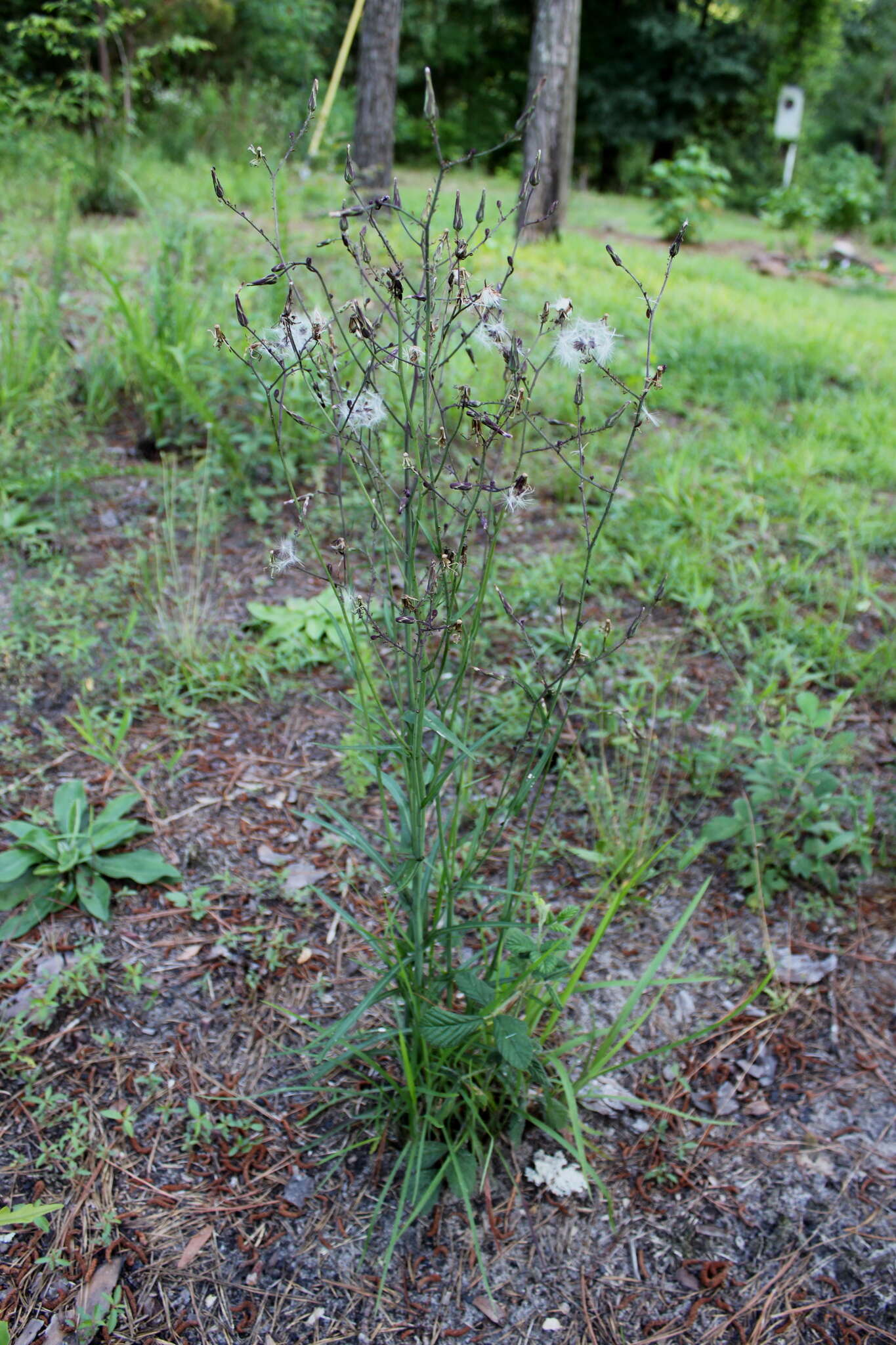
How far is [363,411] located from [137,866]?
1.16 m

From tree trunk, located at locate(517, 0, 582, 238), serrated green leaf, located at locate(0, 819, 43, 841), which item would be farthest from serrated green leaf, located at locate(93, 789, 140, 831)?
tree trunk, located at locate(517, 0, 582, 238)

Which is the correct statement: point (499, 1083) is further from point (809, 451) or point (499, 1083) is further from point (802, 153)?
point (802, 153)

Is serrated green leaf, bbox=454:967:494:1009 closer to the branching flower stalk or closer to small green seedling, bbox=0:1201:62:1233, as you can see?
the branching flower stalk

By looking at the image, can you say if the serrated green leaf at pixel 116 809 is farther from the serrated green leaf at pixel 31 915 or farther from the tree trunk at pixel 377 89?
the tree trunk at pixel 377 89

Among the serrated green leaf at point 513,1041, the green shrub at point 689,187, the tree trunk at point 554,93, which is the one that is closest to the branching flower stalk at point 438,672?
the serrated green leaf at point 513,1041

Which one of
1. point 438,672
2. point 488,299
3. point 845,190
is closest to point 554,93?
point 845,190

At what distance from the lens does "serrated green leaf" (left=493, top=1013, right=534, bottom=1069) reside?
121 cm

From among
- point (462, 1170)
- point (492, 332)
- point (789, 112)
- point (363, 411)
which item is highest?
point (789, 112)

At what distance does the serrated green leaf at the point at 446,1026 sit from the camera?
4.13 feet

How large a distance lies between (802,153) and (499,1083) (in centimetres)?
2294

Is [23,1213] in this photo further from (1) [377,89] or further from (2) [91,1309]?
(1) [377,89]

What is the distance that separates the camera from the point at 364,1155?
1459 mm

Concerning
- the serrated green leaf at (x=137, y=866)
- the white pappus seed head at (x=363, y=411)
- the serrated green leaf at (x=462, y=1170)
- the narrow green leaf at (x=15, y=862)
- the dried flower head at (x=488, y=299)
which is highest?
the dried flower head at (x=488, y=299)

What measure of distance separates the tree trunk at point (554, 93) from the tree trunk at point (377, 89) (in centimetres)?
119
